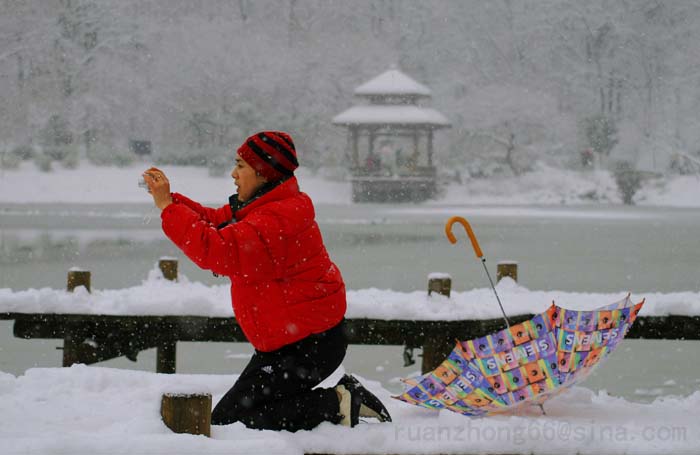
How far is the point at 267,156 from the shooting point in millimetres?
3199

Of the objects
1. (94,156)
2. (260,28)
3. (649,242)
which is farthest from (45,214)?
(260,28)

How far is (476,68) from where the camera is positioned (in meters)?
48.6

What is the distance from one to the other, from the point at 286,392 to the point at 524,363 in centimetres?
102

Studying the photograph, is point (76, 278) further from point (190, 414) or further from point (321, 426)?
point (190, 414)

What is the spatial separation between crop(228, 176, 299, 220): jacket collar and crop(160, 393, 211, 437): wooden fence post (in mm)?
811

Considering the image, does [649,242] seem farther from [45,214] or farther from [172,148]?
[172,148]

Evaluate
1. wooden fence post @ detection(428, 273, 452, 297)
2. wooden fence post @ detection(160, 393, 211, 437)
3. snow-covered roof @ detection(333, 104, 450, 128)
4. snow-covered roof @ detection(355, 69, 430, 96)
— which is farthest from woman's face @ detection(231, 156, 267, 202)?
snow-covered roof @ detection(355, 69, 430, 96)

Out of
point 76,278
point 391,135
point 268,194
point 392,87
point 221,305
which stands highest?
point 392,87

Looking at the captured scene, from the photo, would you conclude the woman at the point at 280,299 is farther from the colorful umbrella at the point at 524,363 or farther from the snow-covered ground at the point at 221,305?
the snow-covered ground at the point at 221,305

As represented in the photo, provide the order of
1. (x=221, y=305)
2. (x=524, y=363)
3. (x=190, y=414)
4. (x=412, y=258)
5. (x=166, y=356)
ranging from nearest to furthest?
(x=190, y=414) → (x=524, y=363) → (x=221, y=305) → (x=166, y=356) → (x=412, y=258)

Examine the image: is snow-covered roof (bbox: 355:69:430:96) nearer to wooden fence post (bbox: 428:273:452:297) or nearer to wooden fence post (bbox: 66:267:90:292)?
wooden fence post (bbox: 428:273:452:297)

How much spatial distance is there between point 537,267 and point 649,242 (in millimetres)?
6956

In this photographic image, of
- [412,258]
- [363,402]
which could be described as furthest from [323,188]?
[363,402]

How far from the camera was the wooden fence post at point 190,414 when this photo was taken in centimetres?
251
